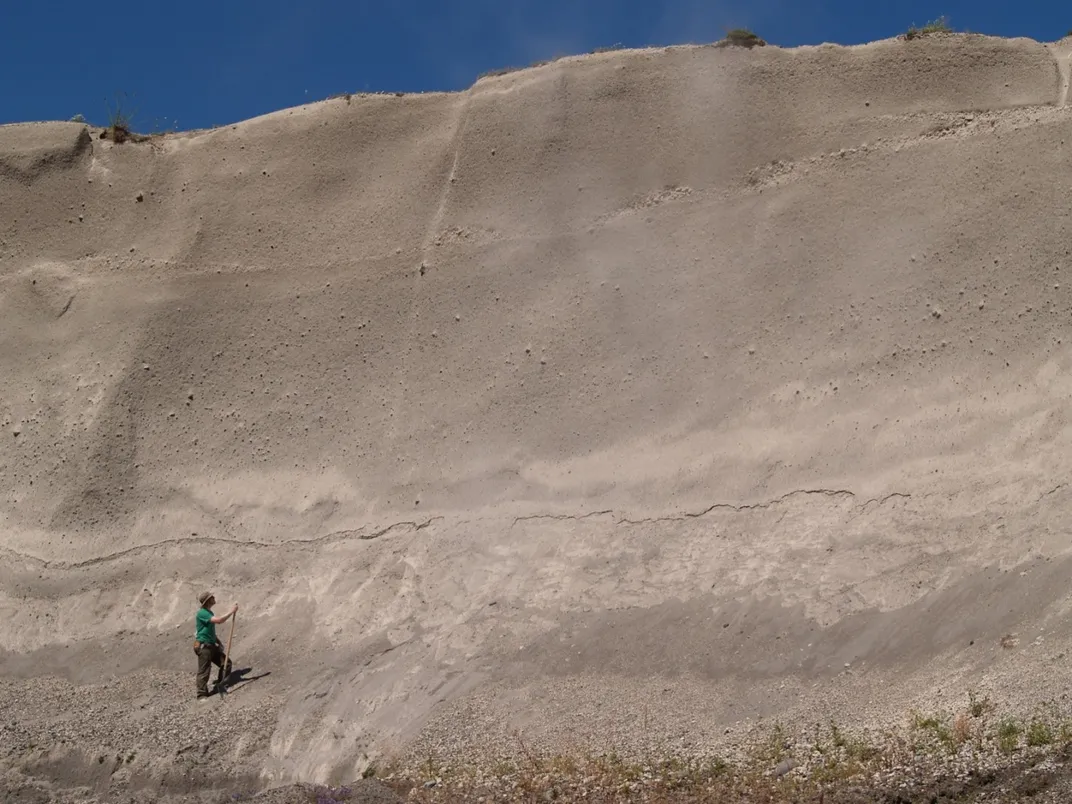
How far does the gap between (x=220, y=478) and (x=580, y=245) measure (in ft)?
17.1

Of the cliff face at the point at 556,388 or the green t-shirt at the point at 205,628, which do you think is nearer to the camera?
the cliff face at the point at 556,388

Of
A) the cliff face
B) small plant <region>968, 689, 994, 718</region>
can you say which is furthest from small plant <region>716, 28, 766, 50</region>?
small plant <region>968, 689, 994, 718</region>

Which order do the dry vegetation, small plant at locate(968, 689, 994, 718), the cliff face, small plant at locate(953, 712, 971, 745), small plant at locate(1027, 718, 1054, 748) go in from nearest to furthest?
the dry vegetation → small plant at locate(1027, 718, 1054, 748) → small plant at locate(953, 712, 971, 745) → small plant at locate(968, 689, 994, 718) → the cliff face

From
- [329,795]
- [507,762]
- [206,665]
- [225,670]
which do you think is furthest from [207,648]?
[507,762]

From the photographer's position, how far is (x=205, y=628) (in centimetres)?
1260

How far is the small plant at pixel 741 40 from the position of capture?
15883 millimetres

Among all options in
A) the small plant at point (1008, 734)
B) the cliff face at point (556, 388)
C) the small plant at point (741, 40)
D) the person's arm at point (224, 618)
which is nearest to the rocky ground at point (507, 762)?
the small plant at point (1008, 734)

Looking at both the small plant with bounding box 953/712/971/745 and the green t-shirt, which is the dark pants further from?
the small plant with bounding box 953/712/971/745

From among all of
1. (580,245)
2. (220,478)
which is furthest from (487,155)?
(220,478)

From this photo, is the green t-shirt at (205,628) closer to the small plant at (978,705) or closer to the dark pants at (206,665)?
the dark pants at (206,665)

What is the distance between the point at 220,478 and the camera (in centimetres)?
1475

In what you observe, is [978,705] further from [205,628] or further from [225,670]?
[205,628]

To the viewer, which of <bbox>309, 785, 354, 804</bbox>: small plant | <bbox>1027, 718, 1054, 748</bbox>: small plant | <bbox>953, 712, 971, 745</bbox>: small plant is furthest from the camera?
<bbox>309, 785, 354, 804</bbox>: small plant

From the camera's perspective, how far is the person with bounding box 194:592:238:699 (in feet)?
41.0
